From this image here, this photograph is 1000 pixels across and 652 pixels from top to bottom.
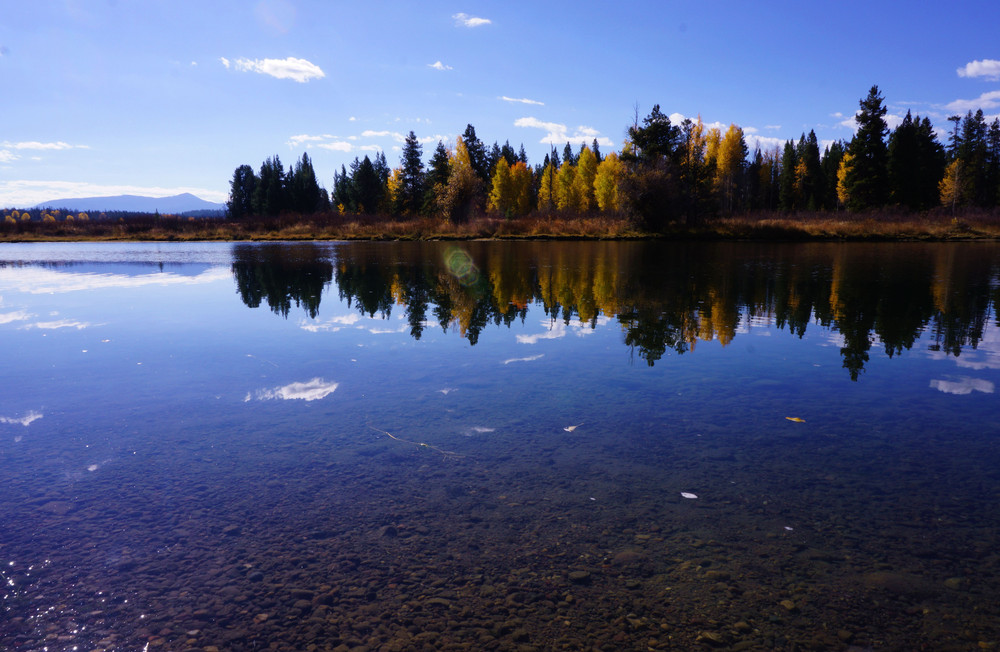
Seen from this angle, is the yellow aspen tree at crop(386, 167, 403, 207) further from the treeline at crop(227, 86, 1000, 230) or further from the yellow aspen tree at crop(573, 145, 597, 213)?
the yellow aspen tree at crop(573, 145, 597, 213)

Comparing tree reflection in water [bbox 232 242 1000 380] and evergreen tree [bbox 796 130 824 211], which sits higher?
evergreen tree [bbox 796 130 824 211]

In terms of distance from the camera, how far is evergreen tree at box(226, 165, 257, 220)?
106 metres

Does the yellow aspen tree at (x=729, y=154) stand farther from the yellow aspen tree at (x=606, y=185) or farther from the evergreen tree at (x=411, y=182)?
the evergreen tree at (x=411, y=182)

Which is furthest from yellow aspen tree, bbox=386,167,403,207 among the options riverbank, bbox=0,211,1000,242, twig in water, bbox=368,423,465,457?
twig in water, bbox=368,423,465,457

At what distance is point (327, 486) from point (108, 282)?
20.9 meters

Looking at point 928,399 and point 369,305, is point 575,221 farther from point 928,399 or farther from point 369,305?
point 928,399

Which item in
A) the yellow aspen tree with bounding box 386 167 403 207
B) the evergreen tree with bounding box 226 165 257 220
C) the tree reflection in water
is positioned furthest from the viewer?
the evergreen tree with bounding box 226 165 257 220

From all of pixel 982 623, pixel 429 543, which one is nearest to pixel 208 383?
pixel 429 543

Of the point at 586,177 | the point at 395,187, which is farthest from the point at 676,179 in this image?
the point at 395,187

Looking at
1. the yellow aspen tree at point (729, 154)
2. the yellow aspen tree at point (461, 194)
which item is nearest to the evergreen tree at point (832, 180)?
the yellow aspen tree at point (729, 154)

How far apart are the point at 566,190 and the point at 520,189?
7.59 meters

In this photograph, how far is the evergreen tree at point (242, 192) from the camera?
106 meters

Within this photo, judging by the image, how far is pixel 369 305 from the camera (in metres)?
14.3

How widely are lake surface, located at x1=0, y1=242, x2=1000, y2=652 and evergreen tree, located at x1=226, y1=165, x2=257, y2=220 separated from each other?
10742cm
